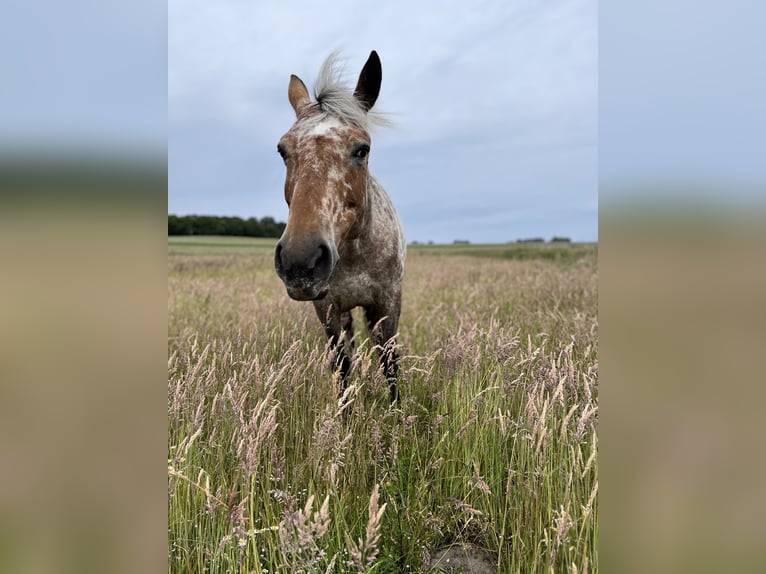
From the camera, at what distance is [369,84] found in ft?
9.93

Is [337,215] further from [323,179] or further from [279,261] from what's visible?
[279,261]

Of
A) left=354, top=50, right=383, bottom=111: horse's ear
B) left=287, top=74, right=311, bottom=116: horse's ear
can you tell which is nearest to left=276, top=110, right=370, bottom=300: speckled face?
left=354, top=50, right=383, bottom=111: horse's ear

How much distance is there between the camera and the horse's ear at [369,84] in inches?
116

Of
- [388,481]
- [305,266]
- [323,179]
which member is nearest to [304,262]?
[305,266]

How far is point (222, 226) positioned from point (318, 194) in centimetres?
3621

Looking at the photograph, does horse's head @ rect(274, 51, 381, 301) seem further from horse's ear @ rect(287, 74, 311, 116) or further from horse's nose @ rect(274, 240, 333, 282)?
horse's ear @ rect(287, 74, 311, 116)

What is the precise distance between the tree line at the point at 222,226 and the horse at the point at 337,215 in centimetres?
2978

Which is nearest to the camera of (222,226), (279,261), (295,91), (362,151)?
(279,261)

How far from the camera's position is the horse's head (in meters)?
1.98

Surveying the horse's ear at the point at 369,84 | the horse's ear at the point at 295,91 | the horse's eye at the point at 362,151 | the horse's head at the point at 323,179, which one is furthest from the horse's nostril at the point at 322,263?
the horse's ear at the point at 295,91

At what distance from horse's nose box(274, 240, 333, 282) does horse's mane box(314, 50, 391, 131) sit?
1.19 m
